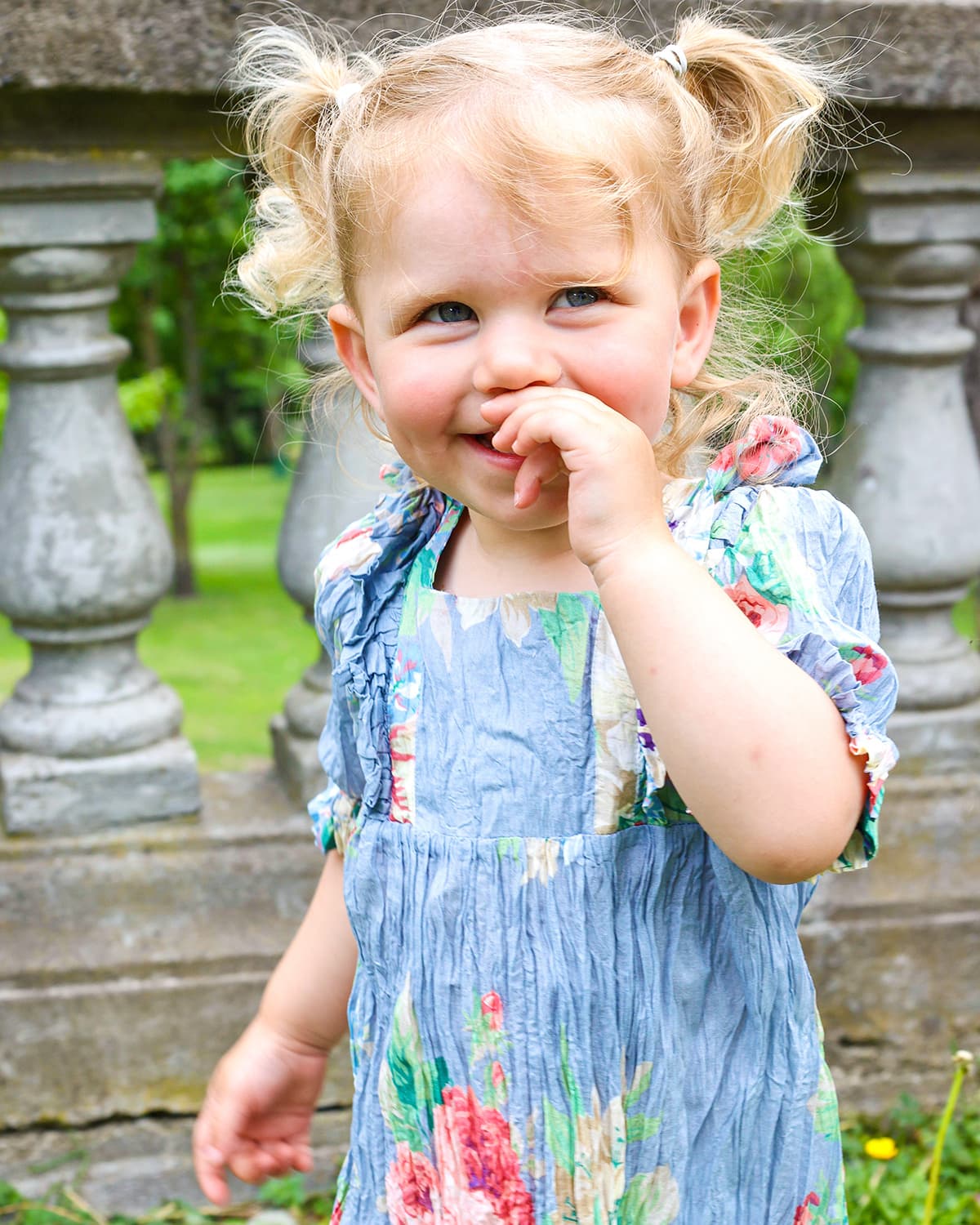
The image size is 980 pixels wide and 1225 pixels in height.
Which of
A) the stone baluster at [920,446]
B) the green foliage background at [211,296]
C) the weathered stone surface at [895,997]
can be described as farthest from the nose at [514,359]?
the green foliage background at [211,296]

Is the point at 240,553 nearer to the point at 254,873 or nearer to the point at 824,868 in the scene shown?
the point at 254,873

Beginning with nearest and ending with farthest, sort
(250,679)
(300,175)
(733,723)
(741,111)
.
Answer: (733,723), (741,111), (300,175), (250,679)

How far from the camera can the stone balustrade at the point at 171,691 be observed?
2260mm

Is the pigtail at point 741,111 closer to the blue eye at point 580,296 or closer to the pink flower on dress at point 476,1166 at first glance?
the blue eye at point 580,296

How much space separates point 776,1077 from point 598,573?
56 cm

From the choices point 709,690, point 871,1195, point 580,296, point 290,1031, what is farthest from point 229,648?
point 709,690

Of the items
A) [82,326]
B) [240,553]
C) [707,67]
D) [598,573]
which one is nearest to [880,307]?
[707,67]

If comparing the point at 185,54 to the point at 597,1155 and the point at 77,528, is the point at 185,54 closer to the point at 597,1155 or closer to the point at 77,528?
the point at 77,528

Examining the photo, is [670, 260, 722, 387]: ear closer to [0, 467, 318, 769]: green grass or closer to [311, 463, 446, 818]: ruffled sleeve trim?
[311, 463, 446, 818]: ruffled sleeve trim

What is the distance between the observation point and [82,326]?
2.35 m

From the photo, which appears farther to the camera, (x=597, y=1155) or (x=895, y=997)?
(x=895, y=997)

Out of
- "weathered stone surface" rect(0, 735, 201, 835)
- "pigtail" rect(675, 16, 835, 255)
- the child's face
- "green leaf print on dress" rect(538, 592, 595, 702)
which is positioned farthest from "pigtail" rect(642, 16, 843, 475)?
"weathered stone surface" rect(0, 735, 201, 835)

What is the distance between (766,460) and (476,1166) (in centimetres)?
74

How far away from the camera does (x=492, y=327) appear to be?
130 cm
